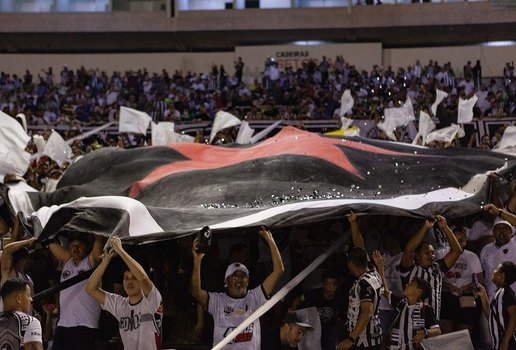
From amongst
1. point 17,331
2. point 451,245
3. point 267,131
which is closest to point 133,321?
point 17,331

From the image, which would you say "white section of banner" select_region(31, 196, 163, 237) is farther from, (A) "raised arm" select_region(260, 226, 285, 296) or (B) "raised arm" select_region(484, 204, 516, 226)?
(B) "raised arm" select_region(484, 204, 516, 226)

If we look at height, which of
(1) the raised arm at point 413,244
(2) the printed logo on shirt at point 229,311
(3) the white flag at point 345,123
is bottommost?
(2) the printed logo on shirt at point 229,311

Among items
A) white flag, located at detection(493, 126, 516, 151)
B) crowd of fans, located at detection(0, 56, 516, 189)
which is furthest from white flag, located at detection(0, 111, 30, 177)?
crowd of fans, located at detection(0, 56, 516, 189)

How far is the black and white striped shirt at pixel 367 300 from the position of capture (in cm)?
775

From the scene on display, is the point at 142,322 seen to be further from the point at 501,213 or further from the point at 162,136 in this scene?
the point at 162,136

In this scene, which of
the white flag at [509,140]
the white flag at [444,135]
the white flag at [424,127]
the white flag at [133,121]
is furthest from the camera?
the white flag at [133,121]

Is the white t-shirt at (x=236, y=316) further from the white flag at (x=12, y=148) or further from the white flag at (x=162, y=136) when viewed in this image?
the white flag at (x=162, y=136)

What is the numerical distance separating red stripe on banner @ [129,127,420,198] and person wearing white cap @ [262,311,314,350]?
2.18m

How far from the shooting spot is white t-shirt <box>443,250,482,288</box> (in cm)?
888

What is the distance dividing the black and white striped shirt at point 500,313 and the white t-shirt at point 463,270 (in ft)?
2.70

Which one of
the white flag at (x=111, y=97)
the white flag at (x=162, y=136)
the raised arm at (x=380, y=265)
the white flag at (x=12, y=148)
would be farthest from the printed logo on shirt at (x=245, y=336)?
the white flag at (x=111, y=97)

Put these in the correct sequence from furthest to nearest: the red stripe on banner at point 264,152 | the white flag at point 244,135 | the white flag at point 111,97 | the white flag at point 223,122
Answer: the white flag at point 111,97 → the white flag at point 244,135 → the white flag at point 223,122 → the red stripe on banner at point 264,152

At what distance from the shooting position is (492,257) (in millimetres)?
9078

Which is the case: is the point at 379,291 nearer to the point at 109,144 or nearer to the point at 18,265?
the point at 18,265
